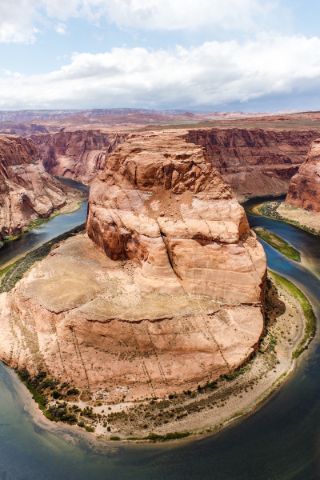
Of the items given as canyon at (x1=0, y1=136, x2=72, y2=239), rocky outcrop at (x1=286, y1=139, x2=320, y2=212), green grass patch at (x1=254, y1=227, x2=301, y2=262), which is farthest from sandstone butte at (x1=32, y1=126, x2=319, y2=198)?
green grass patch at (x1=254, y1=227, x2=301, y2=262)

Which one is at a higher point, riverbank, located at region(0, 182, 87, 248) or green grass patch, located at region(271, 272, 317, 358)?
green grass patch, located at region(271, 272, 317, 358)

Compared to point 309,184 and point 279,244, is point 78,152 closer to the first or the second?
point 309,184

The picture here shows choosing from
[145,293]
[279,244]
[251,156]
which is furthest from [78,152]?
[145,293]

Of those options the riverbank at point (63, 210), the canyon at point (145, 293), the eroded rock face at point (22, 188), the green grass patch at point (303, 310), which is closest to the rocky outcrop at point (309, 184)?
the green grass patch at point (303, 310)

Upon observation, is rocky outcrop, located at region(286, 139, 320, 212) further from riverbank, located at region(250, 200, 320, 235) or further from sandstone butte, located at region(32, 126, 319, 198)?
sandstone butte, located at region(32, 126, 319, 198)

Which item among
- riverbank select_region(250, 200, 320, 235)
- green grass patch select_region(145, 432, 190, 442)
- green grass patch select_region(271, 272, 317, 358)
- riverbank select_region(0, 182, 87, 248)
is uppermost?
riverbank select_region(250, 200, 320, 235)

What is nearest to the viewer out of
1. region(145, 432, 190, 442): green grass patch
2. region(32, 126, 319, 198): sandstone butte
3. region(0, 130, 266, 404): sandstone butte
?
region(145, 432, 190, 442): green grass patch

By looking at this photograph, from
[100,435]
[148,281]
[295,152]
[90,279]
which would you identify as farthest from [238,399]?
[295,152]
